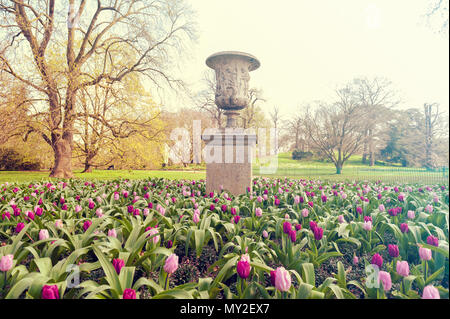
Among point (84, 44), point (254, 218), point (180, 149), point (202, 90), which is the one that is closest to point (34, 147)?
point (84, 44)

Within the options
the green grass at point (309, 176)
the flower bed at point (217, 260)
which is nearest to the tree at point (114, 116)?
the green grass at point (309, 176)

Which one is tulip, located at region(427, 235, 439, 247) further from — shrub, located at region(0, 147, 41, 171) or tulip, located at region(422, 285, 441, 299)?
shrub, located at region(0, 147, 41, 171)

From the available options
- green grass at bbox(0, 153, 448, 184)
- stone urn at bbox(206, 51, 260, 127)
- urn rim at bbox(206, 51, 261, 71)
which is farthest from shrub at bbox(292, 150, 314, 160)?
stone urn at bbox(206, 51, 260, 127)

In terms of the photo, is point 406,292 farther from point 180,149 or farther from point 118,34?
point 180,149

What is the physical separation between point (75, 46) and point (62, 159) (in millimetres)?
3893

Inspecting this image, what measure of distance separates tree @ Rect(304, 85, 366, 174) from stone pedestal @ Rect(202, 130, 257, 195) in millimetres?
10135

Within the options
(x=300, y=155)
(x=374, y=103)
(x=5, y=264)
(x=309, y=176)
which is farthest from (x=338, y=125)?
(x=5, y=264)

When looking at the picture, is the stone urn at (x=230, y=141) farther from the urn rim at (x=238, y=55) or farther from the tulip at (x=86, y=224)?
the tulip at (x=86, y=224)

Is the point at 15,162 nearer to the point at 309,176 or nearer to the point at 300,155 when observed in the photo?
the point at 309,176

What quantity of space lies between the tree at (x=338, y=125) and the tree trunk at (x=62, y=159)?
36.4ft

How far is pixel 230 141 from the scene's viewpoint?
431cm

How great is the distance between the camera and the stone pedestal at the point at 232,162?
171 inches

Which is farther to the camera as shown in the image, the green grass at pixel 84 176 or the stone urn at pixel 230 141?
the green grass at pixel 84 176
